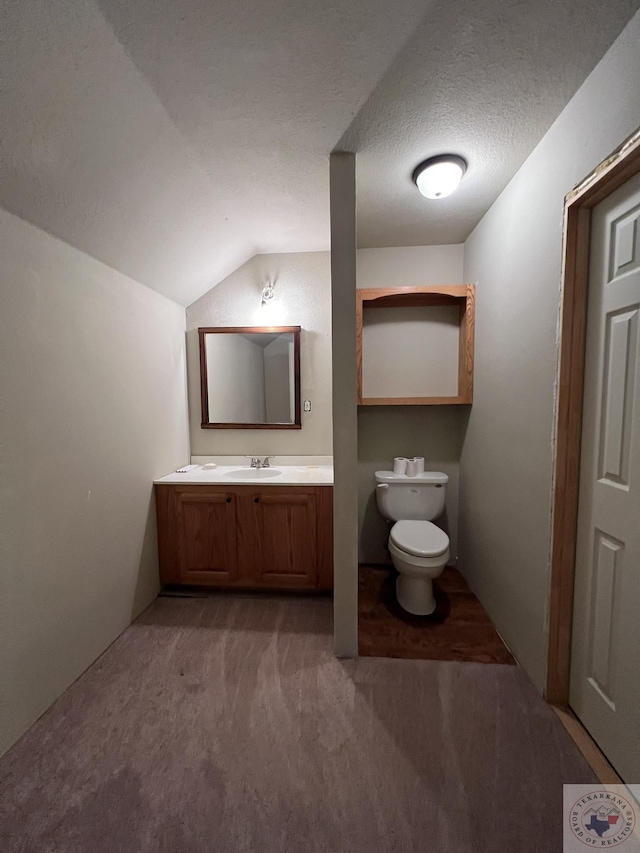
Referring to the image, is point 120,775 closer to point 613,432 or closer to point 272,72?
point 613,432

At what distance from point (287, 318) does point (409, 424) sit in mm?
1224

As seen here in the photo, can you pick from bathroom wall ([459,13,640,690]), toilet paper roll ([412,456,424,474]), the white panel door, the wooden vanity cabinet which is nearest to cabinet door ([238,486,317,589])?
the wooden vanity cabinet

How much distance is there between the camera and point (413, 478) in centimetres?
221

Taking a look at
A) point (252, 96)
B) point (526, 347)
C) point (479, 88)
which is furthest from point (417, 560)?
point (252, 96)

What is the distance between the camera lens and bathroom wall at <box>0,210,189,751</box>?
121 cm

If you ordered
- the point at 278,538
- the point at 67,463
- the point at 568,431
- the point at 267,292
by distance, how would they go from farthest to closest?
the point at 267,292 < the point at 278,538 < the point at 67,463 < the point at 568,431

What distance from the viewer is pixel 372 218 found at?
192 centimetres

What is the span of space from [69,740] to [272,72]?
8.35 feet

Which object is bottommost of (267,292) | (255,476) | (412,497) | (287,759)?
(287,759)

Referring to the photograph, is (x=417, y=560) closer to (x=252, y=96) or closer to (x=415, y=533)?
(x=415, y=533)

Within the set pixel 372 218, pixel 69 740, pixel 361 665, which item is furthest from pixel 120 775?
pixel 372 218

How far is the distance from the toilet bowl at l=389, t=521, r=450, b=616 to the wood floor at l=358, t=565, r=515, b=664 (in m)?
0.07

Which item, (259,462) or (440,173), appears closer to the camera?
(440,173)

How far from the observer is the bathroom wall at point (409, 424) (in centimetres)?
228
